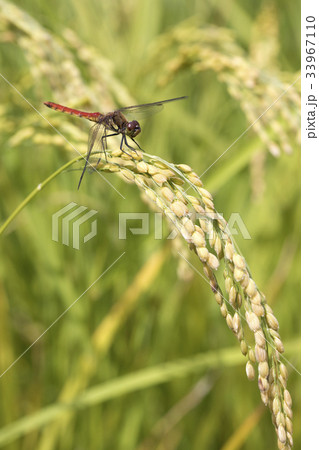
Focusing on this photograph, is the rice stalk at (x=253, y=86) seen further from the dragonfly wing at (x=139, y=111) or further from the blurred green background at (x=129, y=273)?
the dragonfly wing at (x=139, y=111)

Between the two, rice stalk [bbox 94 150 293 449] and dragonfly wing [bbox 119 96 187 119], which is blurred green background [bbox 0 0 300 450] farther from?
rice stalk [bbox 94 150 293 449]

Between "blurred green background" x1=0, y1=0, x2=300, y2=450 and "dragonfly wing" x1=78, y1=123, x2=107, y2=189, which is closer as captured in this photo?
"dragonfly wing" x1=78, y1=123, x2=107, y2=189

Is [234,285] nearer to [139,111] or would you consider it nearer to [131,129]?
[131,129]

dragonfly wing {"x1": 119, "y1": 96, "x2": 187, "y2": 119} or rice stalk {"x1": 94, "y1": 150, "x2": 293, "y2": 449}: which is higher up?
dragonfly wing {"x1": 119, "y1": 96, "x2": 187, "y2": 119}

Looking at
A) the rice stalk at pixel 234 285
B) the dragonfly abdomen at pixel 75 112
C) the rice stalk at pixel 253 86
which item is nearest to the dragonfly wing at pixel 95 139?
the dragonfly abdomen at pixel 75 112

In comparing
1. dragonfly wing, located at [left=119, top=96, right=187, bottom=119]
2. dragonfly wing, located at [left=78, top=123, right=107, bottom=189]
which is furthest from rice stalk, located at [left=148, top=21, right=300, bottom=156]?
dragonfly wing, located at [left=78, top=123, right=107, bottom=189]

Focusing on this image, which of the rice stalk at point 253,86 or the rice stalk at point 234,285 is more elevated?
the rice stalk at point 253,86

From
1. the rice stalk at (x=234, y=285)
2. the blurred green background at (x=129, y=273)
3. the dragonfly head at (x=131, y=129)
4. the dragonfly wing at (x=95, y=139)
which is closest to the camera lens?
the rice stalk at (x=234, y=285)

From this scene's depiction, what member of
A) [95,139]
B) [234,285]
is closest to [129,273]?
[95,139]
